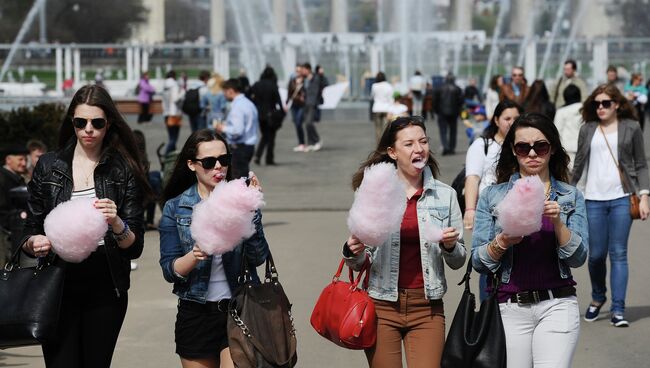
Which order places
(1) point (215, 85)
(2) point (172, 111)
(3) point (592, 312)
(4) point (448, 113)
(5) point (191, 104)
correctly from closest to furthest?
(3) point (592, 312), (1) point (215, 85), (4) point (448, 113), (5) point (191, 104), (2) point (172, 111)

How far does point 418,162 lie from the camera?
18.3ft

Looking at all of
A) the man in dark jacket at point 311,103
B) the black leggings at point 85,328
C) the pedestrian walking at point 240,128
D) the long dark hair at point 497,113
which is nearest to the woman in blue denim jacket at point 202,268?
the black leggings at point 85,328

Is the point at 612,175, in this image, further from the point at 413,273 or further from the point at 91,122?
the point at 91,122

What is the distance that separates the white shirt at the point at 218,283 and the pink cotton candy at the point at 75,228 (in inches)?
19.3

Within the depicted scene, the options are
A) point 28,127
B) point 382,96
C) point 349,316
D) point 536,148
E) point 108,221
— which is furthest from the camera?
point 382,96

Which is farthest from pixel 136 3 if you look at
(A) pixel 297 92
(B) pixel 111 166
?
(B) pixel 111 166

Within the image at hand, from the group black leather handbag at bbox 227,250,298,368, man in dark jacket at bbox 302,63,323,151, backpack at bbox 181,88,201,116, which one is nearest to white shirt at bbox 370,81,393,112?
man in dark jacket at bbox 302,63,323,151

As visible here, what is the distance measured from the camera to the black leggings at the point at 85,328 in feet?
Answer: 17.5

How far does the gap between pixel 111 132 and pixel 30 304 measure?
2.93 ft

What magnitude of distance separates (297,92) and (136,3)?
73907mm

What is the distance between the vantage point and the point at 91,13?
91.7 m

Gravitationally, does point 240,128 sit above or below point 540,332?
above

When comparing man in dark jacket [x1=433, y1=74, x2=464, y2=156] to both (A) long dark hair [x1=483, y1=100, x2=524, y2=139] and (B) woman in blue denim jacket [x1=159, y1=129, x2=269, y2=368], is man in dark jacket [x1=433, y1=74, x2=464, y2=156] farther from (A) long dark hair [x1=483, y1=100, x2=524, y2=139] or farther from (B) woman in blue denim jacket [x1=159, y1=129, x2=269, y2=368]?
(B) woman in blue denim jacket [x1=159, y1=129, x2=269, y2=368]

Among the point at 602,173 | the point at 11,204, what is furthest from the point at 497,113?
the point at 11,204
